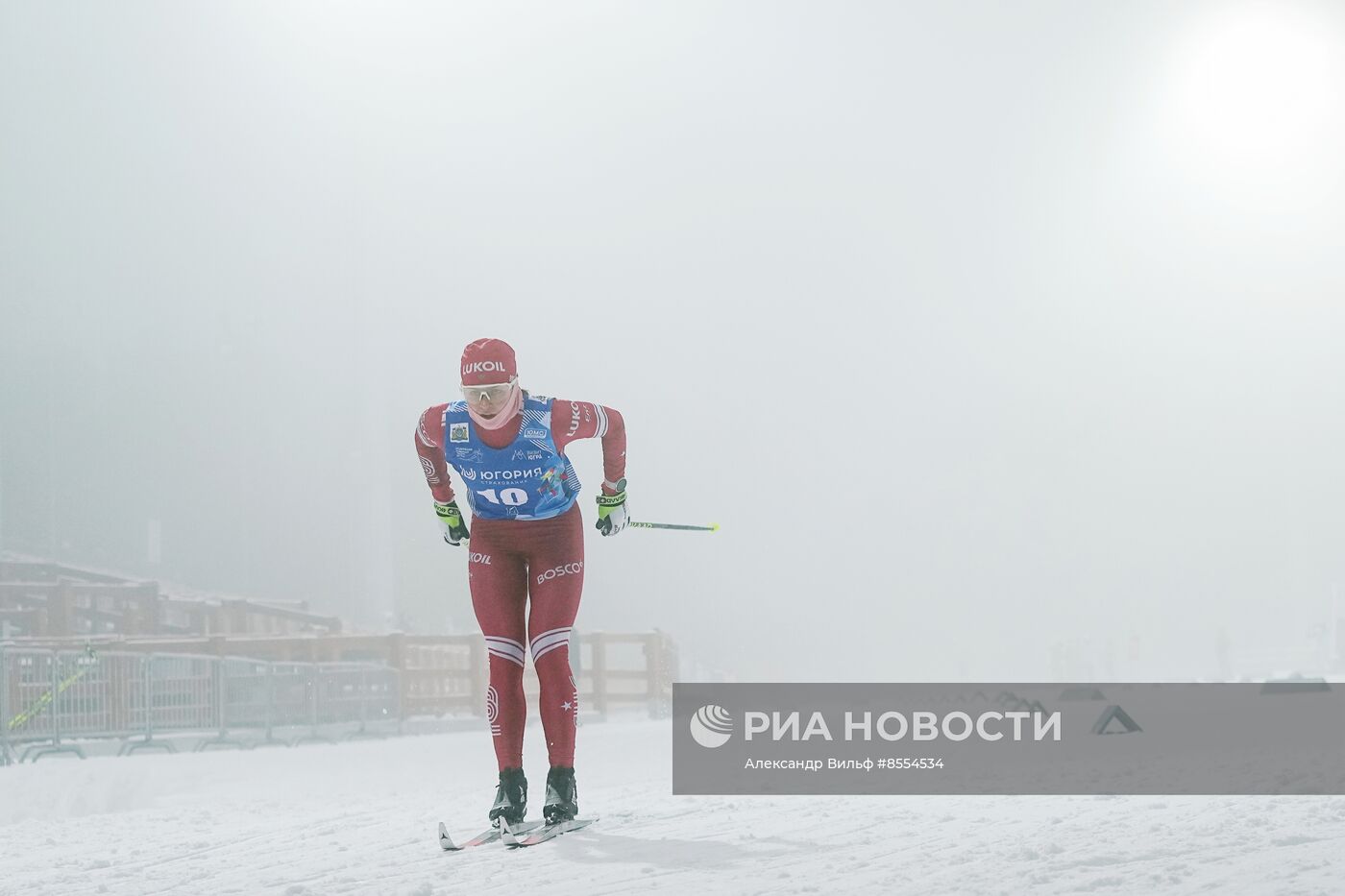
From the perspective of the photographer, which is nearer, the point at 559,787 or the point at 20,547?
the point at 559,787

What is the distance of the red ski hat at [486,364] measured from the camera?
3557 mm

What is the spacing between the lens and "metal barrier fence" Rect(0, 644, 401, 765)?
9.10 m

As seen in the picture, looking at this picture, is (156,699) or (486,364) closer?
(486,364)

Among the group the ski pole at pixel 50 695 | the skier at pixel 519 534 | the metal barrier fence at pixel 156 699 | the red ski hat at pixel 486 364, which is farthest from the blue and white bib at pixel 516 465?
the ski pole at pixel 50 695

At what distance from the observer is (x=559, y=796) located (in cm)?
370

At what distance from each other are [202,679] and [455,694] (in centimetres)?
399

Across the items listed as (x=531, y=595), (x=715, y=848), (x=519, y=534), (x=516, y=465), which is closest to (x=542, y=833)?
(x=715, y=848)

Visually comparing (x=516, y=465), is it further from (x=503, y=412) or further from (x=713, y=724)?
(x=713, y=724)

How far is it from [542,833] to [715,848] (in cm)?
53

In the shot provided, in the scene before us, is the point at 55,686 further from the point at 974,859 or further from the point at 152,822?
the point at 974,859

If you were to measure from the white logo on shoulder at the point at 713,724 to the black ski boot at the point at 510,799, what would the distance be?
0.64 m

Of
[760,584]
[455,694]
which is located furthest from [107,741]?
[760,584]

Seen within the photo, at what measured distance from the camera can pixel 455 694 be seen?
14125 millimetres

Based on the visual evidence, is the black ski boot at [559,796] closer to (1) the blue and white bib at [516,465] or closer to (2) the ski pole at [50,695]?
(1) the blue and white bib at [516,465]
